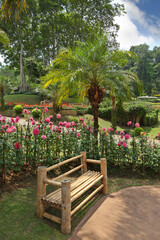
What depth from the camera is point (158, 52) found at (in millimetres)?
58781

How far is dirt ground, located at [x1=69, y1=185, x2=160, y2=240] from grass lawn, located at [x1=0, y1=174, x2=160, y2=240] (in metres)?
0.23

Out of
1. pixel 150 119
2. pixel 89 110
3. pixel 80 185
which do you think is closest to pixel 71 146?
pixel 80 185

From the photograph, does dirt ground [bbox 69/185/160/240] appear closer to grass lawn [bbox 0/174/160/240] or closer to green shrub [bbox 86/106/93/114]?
grass lawn [bbox 0/174/160/240]

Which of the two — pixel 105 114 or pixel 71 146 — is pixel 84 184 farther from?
pixel 105 114

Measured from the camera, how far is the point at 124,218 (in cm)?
278

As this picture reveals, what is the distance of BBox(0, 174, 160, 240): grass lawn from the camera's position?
2359 mm

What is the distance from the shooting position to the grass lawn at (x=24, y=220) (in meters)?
2.36

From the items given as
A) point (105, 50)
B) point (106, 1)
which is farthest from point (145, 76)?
point (105, 50)

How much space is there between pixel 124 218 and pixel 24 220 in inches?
62.5

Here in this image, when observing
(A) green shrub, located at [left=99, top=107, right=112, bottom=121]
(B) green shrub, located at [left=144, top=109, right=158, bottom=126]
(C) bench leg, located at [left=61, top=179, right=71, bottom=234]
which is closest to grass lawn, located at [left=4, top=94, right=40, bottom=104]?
(A) green shrub, located at [left=99, top=107, right=112, bottom=121]

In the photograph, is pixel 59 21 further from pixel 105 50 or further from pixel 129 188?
pixel 129 188

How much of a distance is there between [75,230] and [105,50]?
5302 millimetres

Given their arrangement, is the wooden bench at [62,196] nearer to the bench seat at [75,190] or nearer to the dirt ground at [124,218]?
the bench seat at [75,190]

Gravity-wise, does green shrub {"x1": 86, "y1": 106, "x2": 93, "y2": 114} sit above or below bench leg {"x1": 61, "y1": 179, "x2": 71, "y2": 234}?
above
